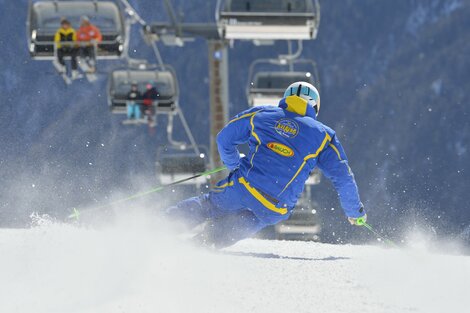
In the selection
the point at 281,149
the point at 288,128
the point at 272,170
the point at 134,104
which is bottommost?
the point at 134,104

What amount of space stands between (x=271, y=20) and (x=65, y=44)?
2365mm

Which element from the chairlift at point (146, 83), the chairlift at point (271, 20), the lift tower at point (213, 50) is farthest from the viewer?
the lift tower at point (213, 50)

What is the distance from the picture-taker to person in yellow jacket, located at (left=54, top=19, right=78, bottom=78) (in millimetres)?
14234

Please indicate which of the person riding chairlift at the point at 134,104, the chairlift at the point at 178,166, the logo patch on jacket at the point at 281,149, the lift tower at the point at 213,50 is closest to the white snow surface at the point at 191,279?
the logo patch on jacket at the point at 281,149

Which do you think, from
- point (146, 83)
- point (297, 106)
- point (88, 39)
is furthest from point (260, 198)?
point (146, 83)

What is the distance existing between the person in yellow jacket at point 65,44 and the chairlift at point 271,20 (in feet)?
5.60

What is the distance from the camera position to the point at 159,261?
5617mm

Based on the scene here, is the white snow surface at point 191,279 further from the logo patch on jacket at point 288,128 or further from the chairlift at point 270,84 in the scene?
the chairlift at point 270,84

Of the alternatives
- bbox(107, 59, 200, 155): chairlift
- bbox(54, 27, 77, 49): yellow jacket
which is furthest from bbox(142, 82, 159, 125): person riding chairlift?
bbox(54, 27, 77, 49): yellow jacket

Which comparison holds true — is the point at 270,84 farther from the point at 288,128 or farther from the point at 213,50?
the point at 288,128

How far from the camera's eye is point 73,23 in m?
14.9

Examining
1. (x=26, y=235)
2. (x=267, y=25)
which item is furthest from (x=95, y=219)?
(x=267, y=25)

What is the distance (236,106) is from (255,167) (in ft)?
224

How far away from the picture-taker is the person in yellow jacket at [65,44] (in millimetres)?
14234
